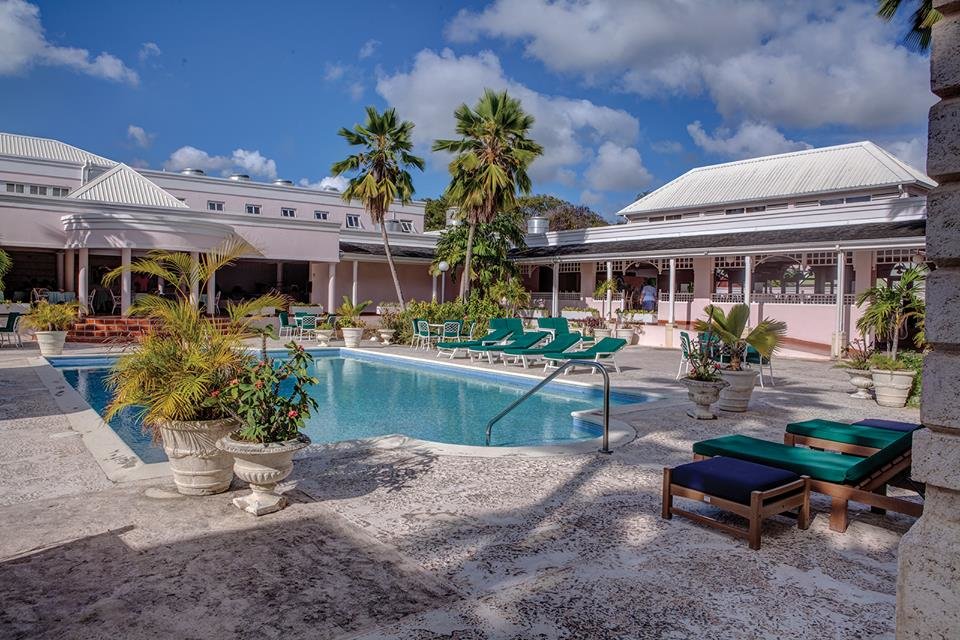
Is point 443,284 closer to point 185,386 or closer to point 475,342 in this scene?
point 475,342

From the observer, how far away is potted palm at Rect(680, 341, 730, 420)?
8367mm

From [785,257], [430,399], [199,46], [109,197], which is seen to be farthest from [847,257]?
[109,197]

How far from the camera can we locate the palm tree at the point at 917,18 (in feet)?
43.4

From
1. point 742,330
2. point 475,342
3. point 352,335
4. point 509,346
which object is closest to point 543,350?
point 509,346

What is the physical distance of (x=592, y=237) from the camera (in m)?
26.0

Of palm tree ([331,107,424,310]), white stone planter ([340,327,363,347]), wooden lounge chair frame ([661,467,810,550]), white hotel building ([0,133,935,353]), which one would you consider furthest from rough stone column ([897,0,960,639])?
palm tree ([331,107,424,310])

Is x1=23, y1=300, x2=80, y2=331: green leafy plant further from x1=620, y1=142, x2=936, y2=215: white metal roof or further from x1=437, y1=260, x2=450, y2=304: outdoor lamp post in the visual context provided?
x1=620, y1=142, x2=936, y2=215: white metal roof

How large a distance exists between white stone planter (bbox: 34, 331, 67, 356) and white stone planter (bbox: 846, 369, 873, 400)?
52.5ft

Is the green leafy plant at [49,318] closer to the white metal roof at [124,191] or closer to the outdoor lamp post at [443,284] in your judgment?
the white metal roof at [124,191]

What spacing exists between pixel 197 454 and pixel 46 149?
3537 centimetres

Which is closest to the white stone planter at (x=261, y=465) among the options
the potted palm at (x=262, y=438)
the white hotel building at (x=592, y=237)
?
the potted palm at (x=262, y=438)

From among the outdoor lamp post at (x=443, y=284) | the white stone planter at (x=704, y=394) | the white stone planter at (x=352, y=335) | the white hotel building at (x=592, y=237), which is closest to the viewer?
the white stone planter at (x=704, y=394)

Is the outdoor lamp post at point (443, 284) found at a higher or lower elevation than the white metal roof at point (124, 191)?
lower

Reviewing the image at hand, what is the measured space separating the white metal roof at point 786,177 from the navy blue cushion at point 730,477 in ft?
72.2
